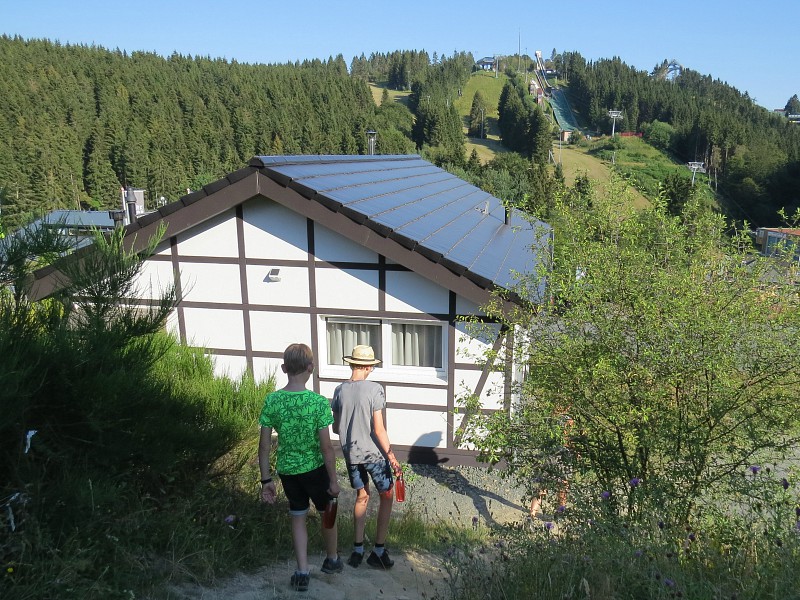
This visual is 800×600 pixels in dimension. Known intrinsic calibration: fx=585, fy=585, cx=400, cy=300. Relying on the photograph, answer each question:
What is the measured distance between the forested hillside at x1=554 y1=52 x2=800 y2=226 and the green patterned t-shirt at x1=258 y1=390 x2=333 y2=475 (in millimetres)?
49695

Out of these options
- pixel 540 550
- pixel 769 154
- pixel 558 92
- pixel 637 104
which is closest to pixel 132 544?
pixel 540 550

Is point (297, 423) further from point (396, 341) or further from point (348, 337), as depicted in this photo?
point (348, 337)

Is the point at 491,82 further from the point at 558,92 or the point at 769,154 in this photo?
the point at 769,154

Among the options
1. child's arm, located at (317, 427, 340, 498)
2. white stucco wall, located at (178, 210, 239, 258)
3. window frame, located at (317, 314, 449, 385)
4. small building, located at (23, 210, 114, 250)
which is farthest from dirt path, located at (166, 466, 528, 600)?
white stucco wall, located at (178, 210, 239, 258)

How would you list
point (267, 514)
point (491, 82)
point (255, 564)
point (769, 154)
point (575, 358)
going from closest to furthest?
point (255, 564) → point (575, 358) → point (267, 514) → point (769, 154) → point (491, 82)

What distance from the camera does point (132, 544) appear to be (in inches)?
144

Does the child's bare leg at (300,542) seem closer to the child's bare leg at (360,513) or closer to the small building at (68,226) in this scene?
the child's bare leg at (360,513)

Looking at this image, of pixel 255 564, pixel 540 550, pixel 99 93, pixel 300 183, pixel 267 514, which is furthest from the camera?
pixel 99 93

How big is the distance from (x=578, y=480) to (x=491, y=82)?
158 m

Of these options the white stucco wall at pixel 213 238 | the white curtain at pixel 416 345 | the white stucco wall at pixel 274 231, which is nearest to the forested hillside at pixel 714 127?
the white curtain at pixel 416 345

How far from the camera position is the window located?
8109mm

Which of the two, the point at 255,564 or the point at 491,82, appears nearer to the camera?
the point at 255,564

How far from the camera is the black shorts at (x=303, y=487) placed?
393 cm

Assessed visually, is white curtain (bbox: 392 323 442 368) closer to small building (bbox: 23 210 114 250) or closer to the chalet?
the chalet
